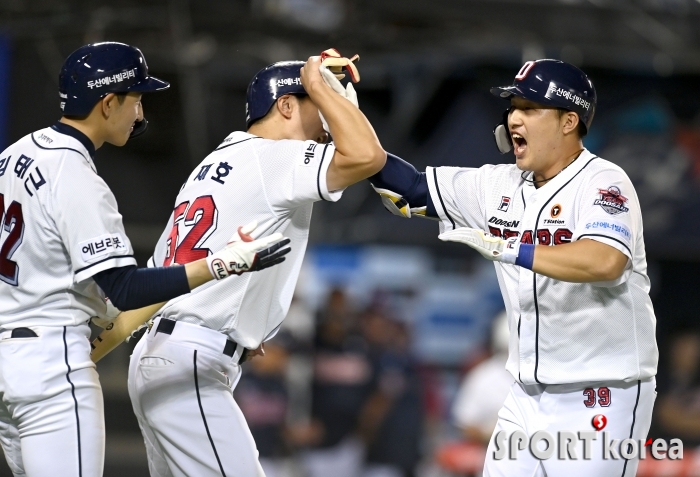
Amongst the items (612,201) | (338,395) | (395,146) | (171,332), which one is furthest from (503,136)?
(338,395)

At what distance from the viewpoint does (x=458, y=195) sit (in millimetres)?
4105

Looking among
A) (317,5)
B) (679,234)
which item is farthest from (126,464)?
(679,234)

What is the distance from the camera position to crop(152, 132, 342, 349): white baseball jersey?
A: 11.8 ft

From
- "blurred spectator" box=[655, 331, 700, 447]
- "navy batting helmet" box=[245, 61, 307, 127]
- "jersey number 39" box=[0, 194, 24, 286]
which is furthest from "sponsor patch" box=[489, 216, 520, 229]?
"blurred spectator" box=[655, 331, 700, 447]

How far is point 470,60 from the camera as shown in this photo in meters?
8.44

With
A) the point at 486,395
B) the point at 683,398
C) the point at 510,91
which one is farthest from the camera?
the point at 683,398

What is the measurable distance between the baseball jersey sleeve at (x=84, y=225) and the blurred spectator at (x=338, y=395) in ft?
17.7

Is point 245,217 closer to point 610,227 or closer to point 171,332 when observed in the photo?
point 171,332

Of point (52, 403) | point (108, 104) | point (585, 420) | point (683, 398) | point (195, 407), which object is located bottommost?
point (683, 398)

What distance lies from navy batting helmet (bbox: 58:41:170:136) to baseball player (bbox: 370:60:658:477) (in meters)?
1.31

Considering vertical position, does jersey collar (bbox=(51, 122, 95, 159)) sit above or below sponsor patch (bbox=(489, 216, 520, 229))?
above

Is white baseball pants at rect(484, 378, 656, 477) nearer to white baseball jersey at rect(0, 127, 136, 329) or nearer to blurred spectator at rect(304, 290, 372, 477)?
white baseball jersey at rect(0, 127, 136, 329)

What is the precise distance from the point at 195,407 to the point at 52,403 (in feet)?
1.67

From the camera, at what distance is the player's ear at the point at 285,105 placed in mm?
3898
